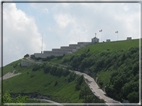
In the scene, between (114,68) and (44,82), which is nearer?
(114,68)

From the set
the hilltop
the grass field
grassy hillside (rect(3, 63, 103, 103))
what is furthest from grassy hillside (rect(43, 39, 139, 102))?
the grass field

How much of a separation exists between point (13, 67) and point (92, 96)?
112 ft

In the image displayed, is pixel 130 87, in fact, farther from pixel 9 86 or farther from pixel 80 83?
pixel 9 86

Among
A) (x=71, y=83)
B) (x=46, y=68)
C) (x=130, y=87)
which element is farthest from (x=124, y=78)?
(x=46, y=68)

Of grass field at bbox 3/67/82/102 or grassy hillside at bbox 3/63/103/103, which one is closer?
grass field at bbox 3/67/82/102

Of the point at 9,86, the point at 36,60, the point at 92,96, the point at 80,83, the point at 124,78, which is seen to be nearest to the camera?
the point at 124,78

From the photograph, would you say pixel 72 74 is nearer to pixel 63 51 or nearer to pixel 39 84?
pixel 39 84

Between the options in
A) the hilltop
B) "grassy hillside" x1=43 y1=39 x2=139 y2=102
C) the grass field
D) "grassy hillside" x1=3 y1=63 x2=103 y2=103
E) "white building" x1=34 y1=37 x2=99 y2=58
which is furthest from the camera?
"white building" x1=34 y1=37 x2=99 y2=58

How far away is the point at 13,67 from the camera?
5381 centimetres

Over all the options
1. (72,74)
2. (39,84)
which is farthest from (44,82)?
(72,74)

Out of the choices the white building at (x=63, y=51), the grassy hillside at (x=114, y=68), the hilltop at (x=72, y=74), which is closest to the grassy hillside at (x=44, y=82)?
the hilltop at (x=72, y=74)

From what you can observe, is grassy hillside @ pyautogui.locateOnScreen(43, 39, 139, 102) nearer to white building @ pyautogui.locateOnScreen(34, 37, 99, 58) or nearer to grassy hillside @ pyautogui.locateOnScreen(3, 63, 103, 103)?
grassy hillside @ pyautogui.locateOnScreen(3, 63, 103, 103)

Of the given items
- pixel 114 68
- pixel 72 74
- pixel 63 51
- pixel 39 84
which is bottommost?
pixel 39 84

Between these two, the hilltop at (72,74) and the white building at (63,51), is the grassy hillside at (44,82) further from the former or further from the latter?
the white building at (63,51)
